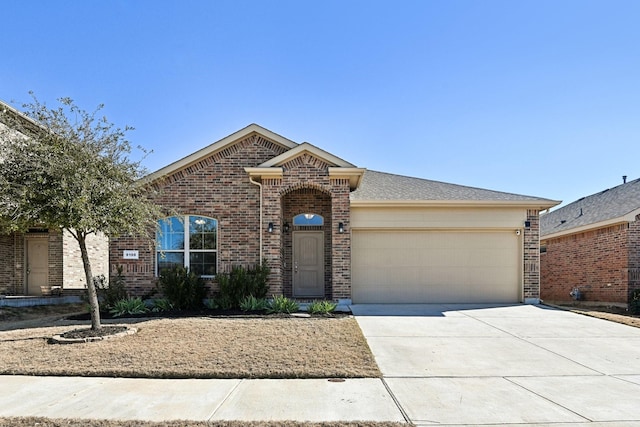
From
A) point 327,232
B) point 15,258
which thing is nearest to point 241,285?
point 327,232

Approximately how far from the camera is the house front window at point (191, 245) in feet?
40.1

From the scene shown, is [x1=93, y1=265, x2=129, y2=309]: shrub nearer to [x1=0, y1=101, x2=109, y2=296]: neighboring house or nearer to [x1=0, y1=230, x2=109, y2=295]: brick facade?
[x1=0, y1=230, x2=109, y2=295]: brick facade

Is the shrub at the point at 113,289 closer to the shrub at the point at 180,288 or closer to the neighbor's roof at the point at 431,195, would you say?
the shrub at the point at 180,288

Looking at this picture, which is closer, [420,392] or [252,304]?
[420,392]

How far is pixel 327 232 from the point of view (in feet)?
43.5

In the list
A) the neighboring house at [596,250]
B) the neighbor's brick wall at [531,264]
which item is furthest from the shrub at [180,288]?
the neighboring house at [596,250]

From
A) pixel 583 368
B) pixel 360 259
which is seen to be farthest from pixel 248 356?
pixel 360 259

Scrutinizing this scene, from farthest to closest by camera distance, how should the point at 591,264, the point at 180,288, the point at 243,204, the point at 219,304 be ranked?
the point at 591,264 → the point at 243,204 → the point at 219,304 → the point at 180,288

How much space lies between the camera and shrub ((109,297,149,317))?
10.8m

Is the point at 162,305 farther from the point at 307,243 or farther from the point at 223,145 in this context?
the point at 223,145

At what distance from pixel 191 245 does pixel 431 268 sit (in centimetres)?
715

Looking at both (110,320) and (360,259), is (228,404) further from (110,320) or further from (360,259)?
(360,259)

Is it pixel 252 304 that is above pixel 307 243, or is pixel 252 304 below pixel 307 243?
below

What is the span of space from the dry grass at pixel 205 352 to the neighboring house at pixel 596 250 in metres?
9.81
